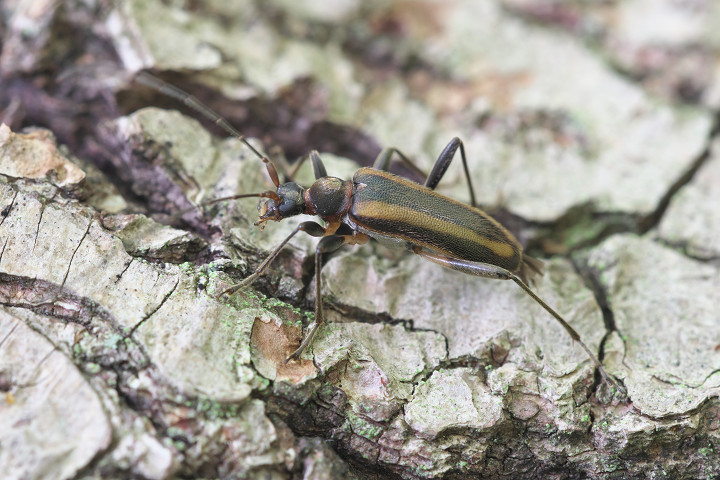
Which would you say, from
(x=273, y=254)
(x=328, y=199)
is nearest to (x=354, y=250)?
(x=328, y=199)

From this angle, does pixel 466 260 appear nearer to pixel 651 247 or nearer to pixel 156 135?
pixel 651 247

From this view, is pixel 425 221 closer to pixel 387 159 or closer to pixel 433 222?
pixel 433 222

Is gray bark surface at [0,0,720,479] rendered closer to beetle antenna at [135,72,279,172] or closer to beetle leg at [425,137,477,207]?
beetle antenna at [135,72,279,172]

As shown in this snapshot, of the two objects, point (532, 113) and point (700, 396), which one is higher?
point (532, 113)

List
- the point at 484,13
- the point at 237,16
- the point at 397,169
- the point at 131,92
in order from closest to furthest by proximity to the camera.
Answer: the point at 131,92, the point at 397,169, the point at 237,16, the point at 484,13

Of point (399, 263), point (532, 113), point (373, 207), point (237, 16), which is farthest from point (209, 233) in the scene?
point (532, 113)

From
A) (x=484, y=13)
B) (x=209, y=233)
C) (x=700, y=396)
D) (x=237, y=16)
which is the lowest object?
(x=209, y=233)
